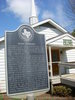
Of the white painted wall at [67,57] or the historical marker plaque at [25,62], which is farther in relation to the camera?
the white painted wall at [67,57]

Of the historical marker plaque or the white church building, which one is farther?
the white church building

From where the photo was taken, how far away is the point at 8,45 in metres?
4.44

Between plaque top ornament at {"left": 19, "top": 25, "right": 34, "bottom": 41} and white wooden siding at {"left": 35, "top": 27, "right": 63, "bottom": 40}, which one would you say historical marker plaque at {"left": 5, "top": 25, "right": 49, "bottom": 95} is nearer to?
plaque top ornament at {"left": 19, "top": 25, "right": 34, "bottom": 41}

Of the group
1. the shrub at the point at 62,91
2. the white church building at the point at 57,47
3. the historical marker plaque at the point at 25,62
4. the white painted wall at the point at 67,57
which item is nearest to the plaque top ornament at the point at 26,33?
the historical marker plaque at the point at 25,62

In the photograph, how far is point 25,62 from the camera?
451 cm

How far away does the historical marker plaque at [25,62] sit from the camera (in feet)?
14.2

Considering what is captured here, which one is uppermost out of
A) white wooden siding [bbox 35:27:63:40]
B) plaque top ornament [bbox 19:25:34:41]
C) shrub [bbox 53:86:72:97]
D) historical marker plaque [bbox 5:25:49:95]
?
white wooden siding [bbox 35:27:63:40]

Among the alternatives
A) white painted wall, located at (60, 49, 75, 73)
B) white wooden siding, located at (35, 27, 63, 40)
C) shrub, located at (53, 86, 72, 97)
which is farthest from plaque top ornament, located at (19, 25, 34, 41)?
white painted wall, located at (60, 49, 75, 73)

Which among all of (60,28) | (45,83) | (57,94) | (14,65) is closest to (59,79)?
(57,94)

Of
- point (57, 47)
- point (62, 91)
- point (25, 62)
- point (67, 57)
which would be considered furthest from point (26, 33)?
point (67, 57)

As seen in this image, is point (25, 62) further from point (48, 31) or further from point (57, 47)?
point (48, 31)

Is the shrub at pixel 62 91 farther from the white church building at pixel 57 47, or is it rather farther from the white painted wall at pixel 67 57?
the white painted wall at pixel 67 57

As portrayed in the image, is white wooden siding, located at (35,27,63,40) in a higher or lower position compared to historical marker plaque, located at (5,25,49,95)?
higher

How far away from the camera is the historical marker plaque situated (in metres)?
4.32
